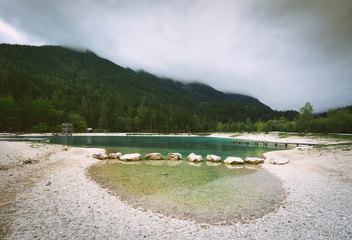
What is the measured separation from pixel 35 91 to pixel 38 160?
11803 centimetres

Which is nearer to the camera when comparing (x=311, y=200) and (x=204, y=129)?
(x=311, y=200)

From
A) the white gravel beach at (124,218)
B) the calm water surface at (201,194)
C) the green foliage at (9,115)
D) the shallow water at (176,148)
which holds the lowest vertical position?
the shallow water at (176,148)

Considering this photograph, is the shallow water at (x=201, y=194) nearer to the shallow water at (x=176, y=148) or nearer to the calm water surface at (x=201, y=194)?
the calm water surface at (x=201, y=194)

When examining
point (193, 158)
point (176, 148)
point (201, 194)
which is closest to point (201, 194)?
point (201, 194)

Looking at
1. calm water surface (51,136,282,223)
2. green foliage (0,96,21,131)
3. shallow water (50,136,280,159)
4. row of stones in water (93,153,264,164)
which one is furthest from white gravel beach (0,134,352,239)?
green foliage (0,96,21,131)

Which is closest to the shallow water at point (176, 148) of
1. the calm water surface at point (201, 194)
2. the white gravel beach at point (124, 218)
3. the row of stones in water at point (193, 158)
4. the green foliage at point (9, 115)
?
the row of stones in water at point (193, 158)

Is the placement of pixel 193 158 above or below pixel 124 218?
below

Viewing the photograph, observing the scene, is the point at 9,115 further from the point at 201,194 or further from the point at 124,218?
the point at 201,194

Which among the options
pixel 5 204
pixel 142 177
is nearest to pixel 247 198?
pixel 142 177

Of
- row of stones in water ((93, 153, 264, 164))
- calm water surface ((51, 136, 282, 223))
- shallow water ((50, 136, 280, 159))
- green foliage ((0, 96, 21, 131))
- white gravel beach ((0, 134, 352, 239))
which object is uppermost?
green foliage ((0, 96, 21, 131))

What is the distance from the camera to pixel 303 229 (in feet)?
21.9

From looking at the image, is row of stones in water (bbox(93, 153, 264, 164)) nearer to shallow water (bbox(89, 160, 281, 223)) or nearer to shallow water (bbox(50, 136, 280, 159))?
shallow water (bbox(50, 136, 280, 159))

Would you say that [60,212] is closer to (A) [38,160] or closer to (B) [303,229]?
(B) [303,229]

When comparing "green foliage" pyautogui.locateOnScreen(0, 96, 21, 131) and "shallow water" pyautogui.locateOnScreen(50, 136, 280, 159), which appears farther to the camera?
"green foliage" pyautogui.locateOnScreen(0, 96, 21, 131)
